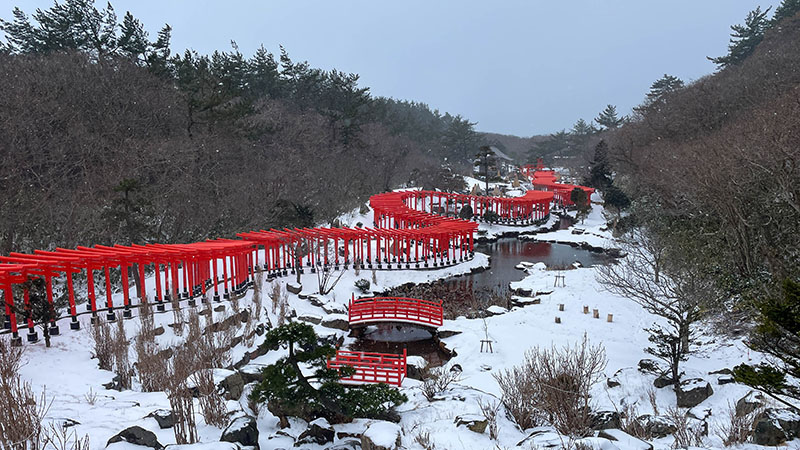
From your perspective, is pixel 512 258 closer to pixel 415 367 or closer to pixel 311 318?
pixel 311 318

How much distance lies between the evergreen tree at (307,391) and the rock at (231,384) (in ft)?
3.86

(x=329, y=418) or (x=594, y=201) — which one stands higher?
(x=594, y=201)

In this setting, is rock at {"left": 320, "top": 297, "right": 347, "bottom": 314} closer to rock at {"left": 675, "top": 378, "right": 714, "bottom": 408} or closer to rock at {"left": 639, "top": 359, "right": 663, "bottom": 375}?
rock at {"left": 639, "top": 359, "right": 663, "bottom": 375}

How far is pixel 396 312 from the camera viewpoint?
16500 millimetres

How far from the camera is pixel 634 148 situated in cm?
3678

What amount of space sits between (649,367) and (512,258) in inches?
662

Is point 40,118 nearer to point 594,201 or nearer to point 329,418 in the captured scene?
point 329,418

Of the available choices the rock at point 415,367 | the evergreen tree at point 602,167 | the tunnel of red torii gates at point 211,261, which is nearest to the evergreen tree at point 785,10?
the evergreen tree at point 602,167

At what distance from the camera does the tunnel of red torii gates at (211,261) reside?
1187 cm

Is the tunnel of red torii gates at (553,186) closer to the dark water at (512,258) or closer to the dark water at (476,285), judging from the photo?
the dark water at (512,258)

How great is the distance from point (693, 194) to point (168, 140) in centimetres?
2640

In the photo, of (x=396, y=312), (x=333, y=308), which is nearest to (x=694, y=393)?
(x=396, y=312)

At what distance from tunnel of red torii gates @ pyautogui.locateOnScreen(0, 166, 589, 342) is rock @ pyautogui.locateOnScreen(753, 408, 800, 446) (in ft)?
48.6

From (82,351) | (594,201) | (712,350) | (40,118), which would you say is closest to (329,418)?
(82,351)
